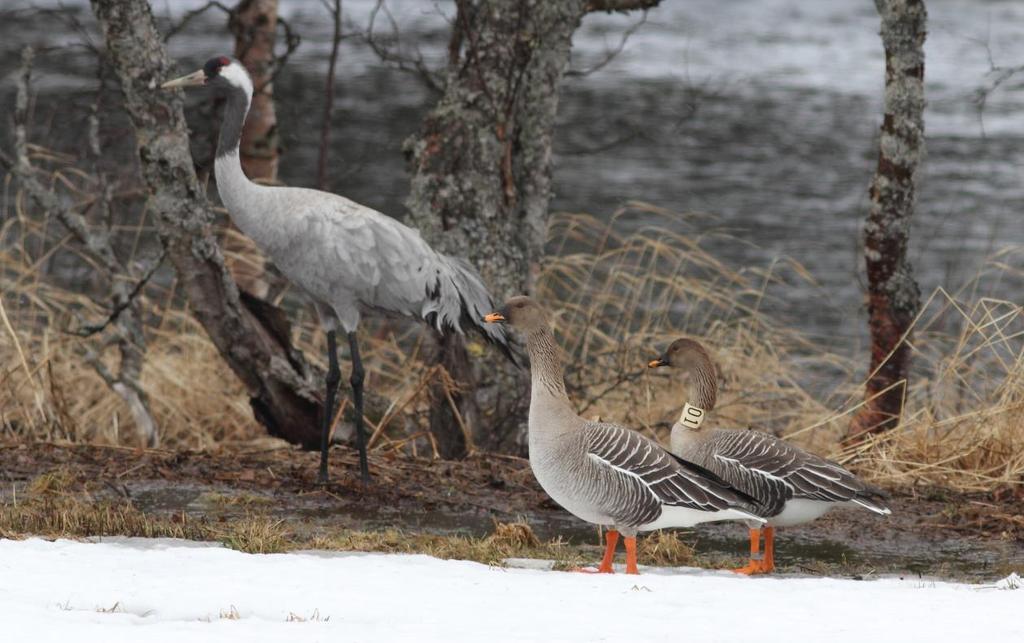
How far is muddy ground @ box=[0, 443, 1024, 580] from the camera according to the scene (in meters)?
7.20

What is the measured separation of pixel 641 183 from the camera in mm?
20453

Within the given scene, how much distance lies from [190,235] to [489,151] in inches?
74.7

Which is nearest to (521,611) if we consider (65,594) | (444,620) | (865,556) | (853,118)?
(444,620)

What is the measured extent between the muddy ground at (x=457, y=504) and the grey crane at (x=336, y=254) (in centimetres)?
35

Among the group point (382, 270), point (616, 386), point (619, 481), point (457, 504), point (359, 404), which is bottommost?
point (457, 504)

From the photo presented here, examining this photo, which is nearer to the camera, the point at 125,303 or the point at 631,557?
the point at 631,557

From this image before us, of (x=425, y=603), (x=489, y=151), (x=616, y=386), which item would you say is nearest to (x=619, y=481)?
(x=425, y=603)

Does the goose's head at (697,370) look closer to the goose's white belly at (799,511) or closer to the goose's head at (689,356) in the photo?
the goose's head at (689,356)

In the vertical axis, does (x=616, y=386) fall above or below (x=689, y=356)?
below

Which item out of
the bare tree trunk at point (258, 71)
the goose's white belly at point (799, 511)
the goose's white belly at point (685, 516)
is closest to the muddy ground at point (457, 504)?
the goose's white belly at point (799, 511)

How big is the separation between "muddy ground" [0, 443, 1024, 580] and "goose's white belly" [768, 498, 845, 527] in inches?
8.6

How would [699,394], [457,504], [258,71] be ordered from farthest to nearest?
[258,71] < [457,504] < [699,394]

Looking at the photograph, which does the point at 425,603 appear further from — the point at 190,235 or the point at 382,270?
the point at 190,235

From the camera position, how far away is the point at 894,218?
900 cm
